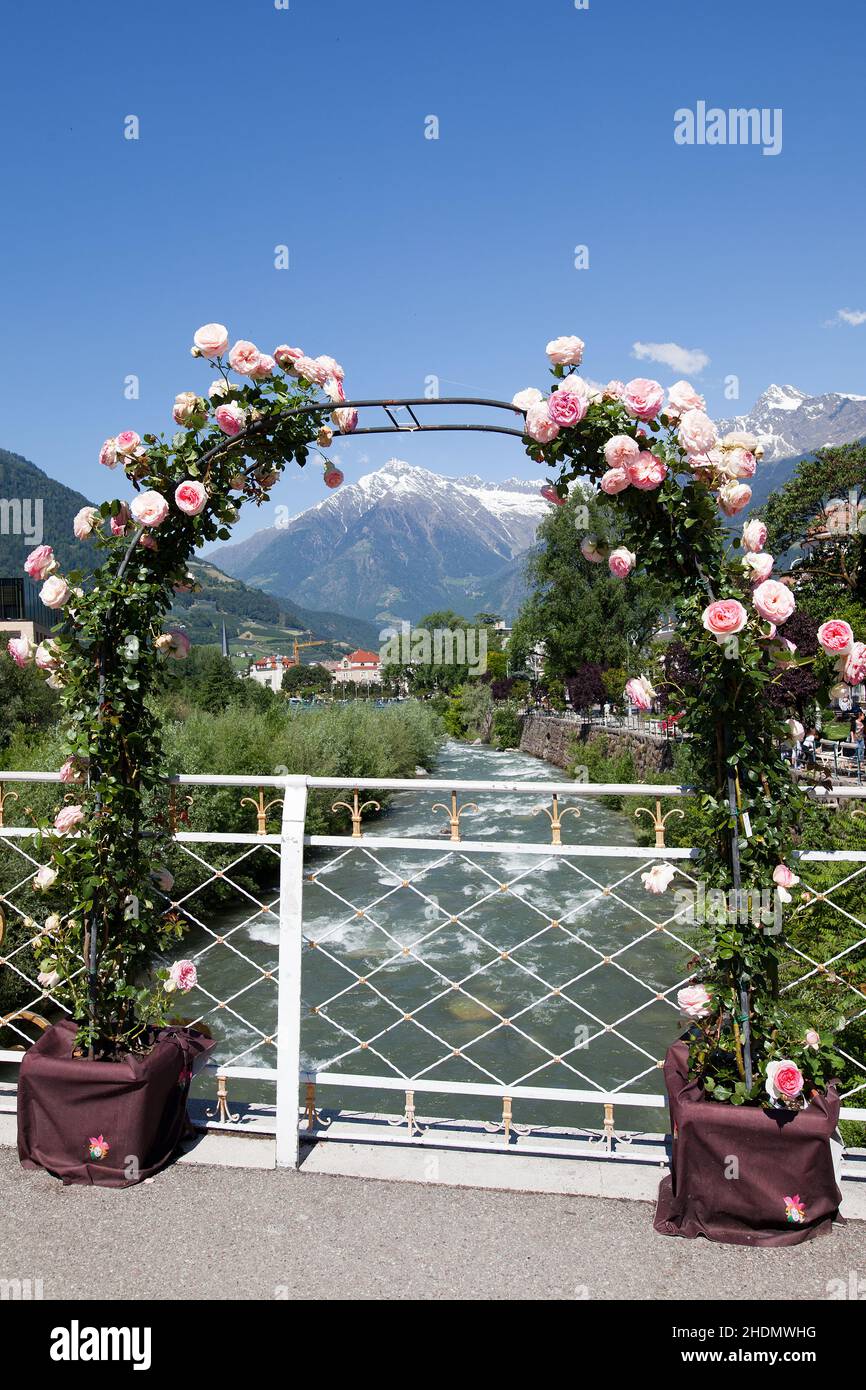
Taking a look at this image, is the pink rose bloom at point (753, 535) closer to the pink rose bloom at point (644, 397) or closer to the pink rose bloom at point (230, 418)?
the pink rose bloom at point (644, 397)

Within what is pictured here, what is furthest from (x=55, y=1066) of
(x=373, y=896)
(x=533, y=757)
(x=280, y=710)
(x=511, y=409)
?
(x=533, y=757)

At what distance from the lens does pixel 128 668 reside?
3.48m

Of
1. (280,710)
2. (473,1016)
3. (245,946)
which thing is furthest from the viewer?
(280,710)

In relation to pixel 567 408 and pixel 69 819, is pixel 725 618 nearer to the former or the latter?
pixel 567 408

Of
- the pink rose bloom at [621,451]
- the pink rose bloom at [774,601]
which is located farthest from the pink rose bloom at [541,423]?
the pink rose bloom at [774,601]

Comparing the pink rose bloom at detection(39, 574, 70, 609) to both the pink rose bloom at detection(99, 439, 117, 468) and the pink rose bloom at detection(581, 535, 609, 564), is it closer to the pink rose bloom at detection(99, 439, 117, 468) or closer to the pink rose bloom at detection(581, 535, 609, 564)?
the pink rose bloom at detection(99, 439, 117, 468)

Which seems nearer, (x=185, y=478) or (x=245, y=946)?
(x=185, y=478)

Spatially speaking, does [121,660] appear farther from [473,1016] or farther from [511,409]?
[473,1016]

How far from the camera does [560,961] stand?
39.5ft

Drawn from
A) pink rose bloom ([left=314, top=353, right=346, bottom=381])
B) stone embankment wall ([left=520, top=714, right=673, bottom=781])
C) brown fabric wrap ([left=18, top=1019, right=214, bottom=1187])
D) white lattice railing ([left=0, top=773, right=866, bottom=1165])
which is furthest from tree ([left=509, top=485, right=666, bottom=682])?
brown fabric wrap ([left=18, top=1019, right=214, bottom=1187])

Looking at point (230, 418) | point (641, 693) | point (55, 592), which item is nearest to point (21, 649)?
point (55, 592)

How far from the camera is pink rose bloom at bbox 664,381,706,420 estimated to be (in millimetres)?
3057

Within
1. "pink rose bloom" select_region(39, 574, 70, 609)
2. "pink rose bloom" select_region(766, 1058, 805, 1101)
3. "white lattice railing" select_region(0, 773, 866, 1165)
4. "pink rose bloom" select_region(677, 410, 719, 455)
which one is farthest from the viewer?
"white lattice railing" select_region(0, 773, 866, 1165)

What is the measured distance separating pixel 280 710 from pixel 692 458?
2296 centimetres
